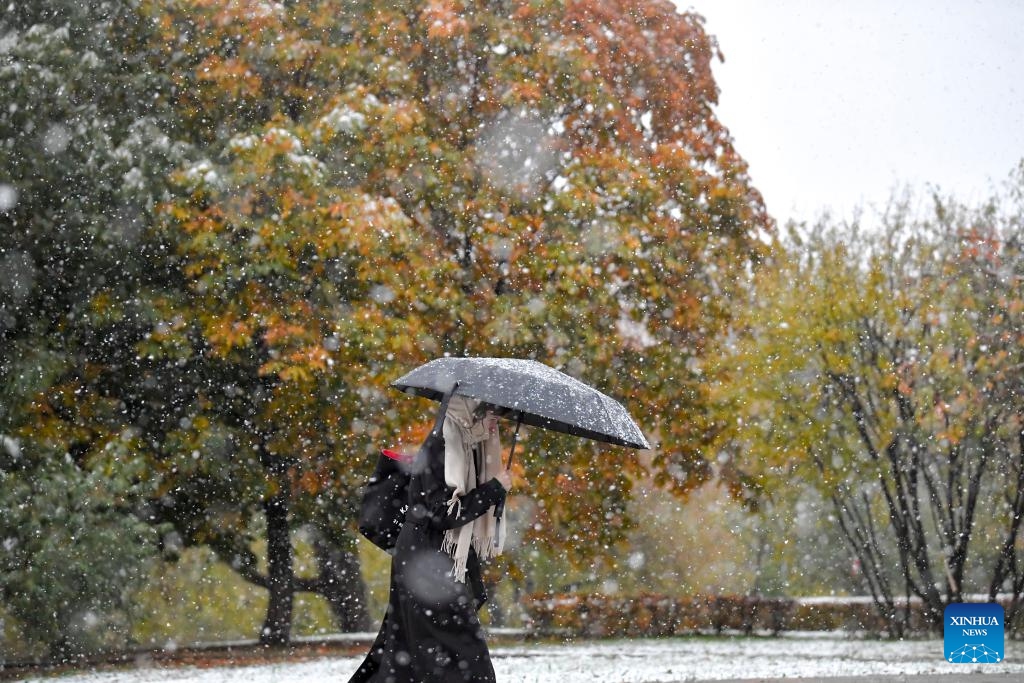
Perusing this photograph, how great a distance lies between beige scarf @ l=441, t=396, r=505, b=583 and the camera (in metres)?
5.77

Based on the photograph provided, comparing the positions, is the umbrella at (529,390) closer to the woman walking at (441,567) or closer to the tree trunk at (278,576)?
the woman walking at (441,567)

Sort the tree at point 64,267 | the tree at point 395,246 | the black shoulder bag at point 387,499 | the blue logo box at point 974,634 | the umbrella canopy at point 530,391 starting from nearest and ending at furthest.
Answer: the umbrella canopy at point 530,391, the black shoulder bag at point 387,499, the tree at point 64,267, the blue logo box at point 974,634, the tree at point 395,246

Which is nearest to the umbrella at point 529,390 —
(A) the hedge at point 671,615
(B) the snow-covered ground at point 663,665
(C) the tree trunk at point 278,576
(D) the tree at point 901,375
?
(B) the snow-covered ground at point 663,665

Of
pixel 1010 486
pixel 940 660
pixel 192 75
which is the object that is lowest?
pixel 940 660

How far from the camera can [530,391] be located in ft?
18.2

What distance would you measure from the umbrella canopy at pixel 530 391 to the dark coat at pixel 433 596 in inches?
13.4

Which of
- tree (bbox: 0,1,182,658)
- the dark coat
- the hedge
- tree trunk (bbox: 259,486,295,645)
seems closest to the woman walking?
the dark coat

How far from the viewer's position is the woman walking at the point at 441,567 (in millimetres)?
5758

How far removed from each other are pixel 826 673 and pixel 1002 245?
298 inches

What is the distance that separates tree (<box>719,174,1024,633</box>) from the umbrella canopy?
28.3ft

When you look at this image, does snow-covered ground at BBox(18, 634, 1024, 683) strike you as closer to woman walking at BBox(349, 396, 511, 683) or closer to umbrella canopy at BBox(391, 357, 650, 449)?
woman walking at BBox(349, 396, 511, 683)

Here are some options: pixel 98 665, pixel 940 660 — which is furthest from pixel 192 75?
pixel 940 660

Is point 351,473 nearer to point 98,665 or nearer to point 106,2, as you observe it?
point 98,665

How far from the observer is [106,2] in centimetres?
1277
